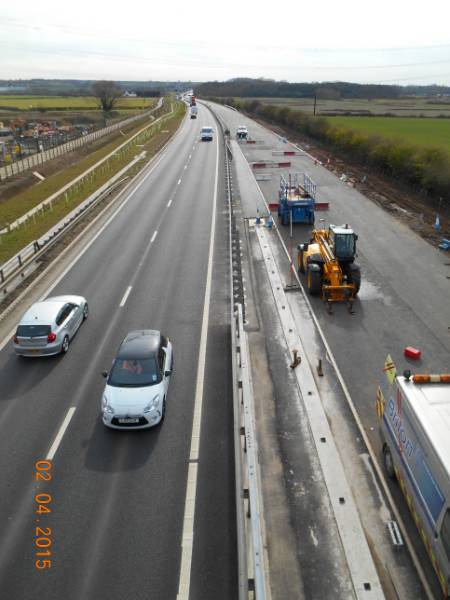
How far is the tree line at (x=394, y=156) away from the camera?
34.5 m

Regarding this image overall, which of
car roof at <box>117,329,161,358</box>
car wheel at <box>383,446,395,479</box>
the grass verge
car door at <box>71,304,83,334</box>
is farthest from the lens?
the grass verge

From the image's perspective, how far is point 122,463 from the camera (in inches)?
467

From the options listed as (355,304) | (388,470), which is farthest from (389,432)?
(355,304)

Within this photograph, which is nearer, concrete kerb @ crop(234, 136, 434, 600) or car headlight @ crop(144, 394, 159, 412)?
concrete kerb @ crop(234, 136, 434, 600)

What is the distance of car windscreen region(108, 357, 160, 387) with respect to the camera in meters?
13.4

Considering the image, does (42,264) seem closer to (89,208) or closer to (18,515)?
Answer: (89,208)

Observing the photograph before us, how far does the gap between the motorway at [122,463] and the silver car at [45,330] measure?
0.44m

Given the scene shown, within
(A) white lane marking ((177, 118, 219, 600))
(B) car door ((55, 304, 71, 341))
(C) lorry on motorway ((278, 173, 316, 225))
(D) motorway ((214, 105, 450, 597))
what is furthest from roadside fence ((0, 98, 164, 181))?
(A) white lane marking ((177, 118, 219, 600))

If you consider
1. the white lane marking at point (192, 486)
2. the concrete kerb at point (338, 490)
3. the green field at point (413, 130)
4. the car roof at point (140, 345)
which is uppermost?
the green field at point (413, 130)

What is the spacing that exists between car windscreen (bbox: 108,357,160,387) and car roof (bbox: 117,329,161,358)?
0.68 ft

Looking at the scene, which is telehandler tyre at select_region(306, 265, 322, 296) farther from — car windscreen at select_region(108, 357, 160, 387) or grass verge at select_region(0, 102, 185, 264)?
grass verge at select_region(0, 102, 185, 264)

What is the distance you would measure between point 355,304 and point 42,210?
25105mm

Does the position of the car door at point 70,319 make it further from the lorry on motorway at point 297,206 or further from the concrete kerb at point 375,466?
the lorry on motorway at point 297,206

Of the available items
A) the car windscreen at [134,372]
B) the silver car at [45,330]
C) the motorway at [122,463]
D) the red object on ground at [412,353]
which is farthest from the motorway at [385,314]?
the silver car at [45,330]
